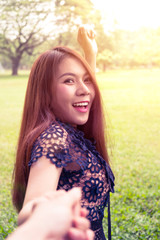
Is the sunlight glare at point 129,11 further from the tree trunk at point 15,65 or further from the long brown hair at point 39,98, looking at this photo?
the long brown hair at point 39,98

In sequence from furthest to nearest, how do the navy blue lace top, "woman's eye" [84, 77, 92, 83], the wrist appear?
"woman's eye" [84, 77, 92, 83] → the navy blue lace top → the wrist

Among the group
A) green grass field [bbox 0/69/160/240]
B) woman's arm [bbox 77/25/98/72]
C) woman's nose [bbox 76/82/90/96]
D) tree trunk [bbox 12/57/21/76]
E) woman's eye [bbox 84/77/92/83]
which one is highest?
woman's arm [bbox 77/25/98/72]

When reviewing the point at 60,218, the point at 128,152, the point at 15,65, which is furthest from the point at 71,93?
the point at 15,65

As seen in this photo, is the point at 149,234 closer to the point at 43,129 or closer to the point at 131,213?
the point at 131,213

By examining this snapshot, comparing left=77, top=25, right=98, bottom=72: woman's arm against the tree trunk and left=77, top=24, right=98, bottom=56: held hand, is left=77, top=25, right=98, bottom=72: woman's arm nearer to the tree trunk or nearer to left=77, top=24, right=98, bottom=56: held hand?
left=77, top=24, right=98, bottom=56: held hand

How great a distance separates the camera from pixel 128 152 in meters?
A: 4.58

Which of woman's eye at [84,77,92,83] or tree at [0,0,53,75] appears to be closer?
woman's eye at [84,77,92,83]

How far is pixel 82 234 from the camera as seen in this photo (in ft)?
1.40

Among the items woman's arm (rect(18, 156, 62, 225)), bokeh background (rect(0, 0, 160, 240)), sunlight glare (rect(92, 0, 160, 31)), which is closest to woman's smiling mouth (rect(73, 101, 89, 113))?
woman's arm (rect(18, 156, 62, 225))

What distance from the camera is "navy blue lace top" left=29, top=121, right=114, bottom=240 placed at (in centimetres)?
85

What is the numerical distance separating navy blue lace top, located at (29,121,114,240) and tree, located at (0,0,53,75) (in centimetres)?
943

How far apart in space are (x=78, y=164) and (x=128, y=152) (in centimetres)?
372

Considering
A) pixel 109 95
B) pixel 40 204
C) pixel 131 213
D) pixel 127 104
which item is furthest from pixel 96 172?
pixel 109 95

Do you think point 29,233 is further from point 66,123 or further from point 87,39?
point 87,39
